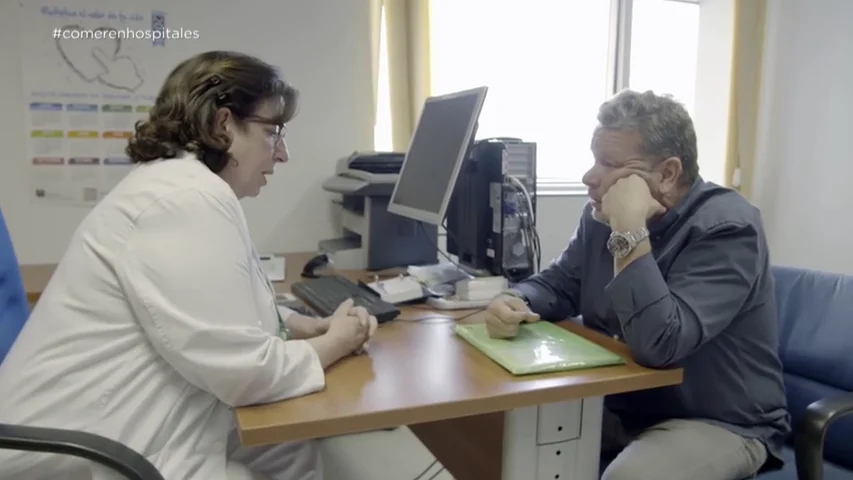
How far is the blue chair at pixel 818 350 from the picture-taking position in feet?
4.59

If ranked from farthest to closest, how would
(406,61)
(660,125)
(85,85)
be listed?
(406,61)
(85,85)
(660,125)

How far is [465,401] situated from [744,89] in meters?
3.10

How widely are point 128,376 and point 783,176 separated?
3.47 meters

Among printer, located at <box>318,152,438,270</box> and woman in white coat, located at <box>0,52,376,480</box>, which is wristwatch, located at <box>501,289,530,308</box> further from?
printer, located at <box>318,152,438,270</box>

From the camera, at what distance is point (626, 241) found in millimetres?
1225

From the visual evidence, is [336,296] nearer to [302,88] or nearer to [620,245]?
[620,245]

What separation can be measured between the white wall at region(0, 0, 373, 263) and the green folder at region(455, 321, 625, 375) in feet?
4.54

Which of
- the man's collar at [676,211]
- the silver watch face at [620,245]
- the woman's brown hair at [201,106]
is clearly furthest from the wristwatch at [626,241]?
the woman's brown hair at [201,106]

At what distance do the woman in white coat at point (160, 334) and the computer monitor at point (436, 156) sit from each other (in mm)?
748

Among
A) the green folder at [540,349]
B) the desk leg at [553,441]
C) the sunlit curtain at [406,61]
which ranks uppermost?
the sunlit curtain at [406,61]

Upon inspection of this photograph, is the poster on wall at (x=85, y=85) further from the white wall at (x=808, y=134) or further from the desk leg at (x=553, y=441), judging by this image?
the white wall at (x=808, y=134)

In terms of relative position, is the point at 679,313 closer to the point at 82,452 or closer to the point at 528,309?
the point at 528,309

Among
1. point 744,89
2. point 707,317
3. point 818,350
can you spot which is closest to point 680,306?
point 707,317

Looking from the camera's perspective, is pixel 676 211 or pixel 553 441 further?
pixel 676 211
